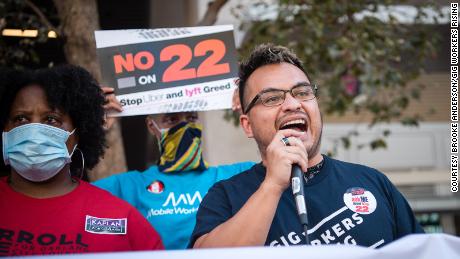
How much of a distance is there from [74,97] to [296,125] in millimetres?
1308

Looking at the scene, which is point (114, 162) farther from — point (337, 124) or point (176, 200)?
point (337, 124)

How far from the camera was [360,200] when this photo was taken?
2.46m

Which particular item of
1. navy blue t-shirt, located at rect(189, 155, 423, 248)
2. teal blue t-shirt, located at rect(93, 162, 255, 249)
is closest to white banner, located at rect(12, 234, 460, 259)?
navy blue t-shirt, located at rect(189, 155, 423, 248)

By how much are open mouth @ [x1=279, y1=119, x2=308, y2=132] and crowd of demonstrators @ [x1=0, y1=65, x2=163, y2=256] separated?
0.84 metres

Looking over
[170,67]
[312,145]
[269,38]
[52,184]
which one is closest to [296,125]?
[312,145]

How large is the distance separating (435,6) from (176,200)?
4.44 m

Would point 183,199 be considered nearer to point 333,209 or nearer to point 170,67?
point 170,67

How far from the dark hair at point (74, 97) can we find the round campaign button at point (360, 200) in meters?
1.46

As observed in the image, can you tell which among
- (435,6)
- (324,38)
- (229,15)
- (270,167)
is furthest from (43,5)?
(270,167)

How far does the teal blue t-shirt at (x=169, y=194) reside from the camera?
381 cm

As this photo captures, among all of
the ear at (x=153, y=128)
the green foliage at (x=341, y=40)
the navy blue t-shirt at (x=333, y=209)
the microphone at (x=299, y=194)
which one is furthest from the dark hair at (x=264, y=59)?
the green foliage at (x=341, y=40)

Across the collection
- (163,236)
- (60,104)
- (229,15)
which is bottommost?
(163,236)

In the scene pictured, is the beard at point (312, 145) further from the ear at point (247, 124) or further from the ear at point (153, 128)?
the ear at point (153, 128)

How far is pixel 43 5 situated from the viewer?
758cm
